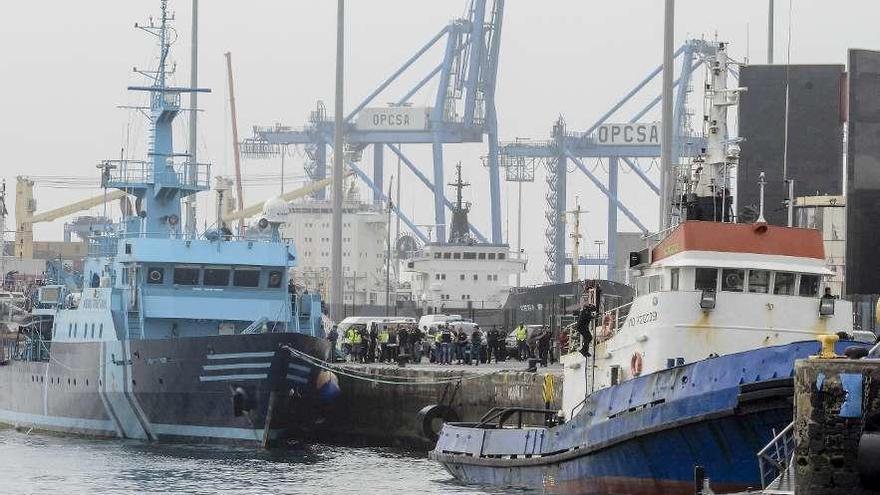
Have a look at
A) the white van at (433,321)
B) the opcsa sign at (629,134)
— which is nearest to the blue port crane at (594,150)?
the opcsa sign at (629,134)

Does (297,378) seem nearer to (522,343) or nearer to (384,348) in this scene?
(384,348)

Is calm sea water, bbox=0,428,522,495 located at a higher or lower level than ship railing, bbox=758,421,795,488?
lower

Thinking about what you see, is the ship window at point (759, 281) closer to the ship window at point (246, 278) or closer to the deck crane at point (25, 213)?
the ship window at point (246, 278)

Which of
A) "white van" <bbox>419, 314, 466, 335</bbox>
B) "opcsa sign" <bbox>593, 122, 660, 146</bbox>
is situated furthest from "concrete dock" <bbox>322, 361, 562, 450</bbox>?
"opcsa sign" <bbox>593, 122, 660, 146</bbox>

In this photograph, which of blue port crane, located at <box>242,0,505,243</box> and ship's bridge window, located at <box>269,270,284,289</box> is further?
blue port crane, located at <box>242,0,505,243</box>

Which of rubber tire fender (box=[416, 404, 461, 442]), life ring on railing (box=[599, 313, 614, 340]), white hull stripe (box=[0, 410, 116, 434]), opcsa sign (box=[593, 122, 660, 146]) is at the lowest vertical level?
white hull stripe (box=[0, 410, 116, 434])

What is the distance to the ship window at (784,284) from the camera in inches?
997

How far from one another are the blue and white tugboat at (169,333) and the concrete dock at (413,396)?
1987mm

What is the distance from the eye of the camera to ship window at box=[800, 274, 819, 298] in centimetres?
2539

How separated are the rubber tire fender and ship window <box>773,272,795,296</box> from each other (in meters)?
15.4

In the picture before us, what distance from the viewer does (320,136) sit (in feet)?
458

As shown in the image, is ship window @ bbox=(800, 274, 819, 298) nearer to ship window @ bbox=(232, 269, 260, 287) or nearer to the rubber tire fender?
the rubber tire fender

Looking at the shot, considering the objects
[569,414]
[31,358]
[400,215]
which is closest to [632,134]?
[400,215]

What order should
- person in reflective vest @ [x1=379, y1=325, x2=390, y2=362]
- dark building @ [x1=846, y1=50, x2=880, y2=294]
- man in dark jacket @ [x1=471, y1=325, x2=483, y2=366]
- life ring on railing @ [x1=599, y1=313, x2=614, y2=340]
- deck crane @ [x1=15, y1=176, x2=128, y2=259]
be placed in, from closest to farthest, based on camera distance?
life ring on railing @ [x1=599, y1=313, x2=614, y2=340] < dark building @ [x1=846, y1=50, x2=880, y2=294] < man in dark jacket @ [x1=471, y1=325, x2=483, y2=366] < person in reflective vest @ [x1=379, y1=325, x2=390, y2=362] < deck crane @ [x1=15, y1=176, x2=128, y2=259]
